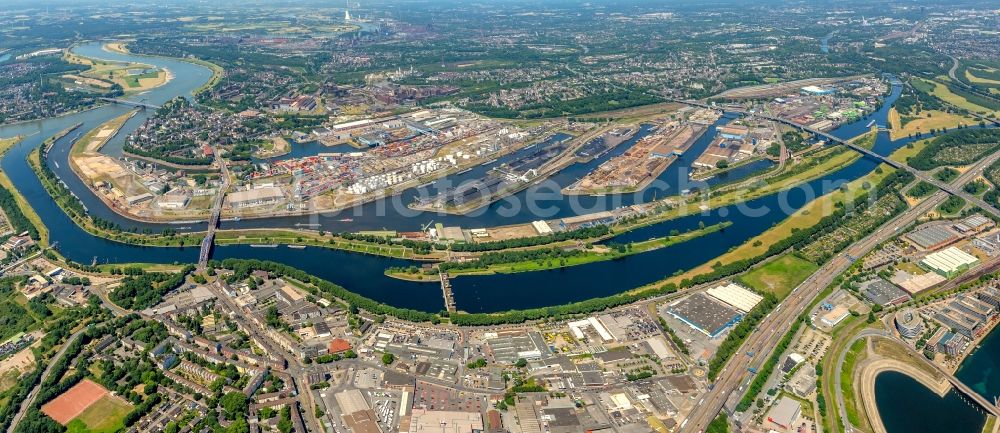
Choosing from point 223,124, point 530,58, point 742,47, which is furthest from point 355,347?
point 742,47

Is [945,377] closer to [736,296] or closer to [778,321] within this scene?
[778,321]

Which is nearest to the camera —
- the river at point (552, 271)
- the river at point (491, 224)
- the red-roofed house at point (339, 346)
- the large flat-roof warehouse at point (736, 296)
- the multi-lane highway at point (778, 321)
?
the multi-lane highway at point (778, 321)

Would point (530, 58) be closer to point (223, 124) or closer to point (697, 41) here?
point (697, 41)

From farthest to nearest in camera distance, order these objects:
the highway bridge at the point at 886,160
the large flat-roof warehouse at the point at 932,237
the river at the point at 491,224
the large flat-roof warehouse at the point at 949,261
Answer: the highway bridge at the point at 886,160, the large flat-roof warehouse at the point at 932,237, the river at the point at 491,224, the large flat-roof warehouse at the point at 949,261

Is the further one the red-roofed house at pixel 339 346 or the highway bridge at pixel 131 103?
the highway bridge at pixel 131 103

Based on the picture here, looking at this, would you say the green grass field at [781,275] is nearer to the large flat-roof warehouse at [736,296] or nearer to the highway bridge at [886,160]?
the large flat-roof warehouse at [736,296]

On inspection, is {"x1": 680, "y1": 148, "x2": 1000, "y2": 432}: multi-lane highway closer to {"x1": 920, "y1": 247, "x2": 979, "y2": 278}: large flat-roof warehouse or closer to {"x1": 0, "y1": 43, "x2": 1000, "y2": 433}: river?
{"x1": 920, "y1": 247, "x2": 979, "y2": 278}: large flat-roof warehouse

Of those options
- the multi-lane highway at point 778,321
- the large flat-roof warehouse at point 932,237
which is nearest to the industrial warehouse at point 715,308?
the multi-lane highway at point 778,321
